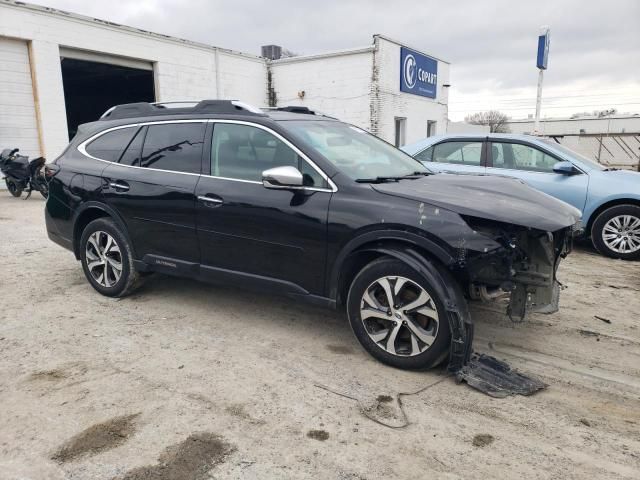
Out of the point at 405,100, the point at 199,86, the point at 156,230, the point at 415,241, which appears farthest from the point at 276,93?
the point at 415,241

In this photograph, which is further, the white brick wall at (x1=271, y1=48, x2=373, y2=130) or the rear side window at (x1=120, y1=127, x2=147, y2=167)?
the white brick wall at (x1=271, y1=48, x2=373, y2=130)

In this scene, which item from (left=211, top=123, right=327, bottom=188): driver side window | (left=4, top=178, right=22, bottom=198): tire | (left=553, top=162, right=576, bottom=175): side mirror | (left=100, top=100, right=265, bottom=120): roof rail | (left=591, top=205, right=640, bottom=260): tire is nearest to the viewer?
(left=211, top=123, right=327, bottom=188): driver side window

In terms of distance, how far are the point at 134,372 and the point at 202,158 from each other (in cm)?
181

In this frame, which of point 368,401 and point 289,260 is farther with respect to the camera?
point 289,260

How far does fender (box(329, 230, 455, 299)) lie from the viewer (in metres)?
3.22

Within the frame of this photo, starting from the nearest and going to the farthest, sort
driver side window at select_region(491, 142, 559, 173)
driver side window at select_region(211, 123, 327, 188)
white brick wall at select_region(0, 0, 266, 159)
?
driver side window at select_region(211, 123, 327, 188) < driver side window at select_region(491, 142, 559, 173) < white brick wall at select_region(0, 0, 266, 159)

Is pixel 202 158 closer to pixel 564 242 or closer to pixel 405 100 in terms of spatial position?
pixel 564 242

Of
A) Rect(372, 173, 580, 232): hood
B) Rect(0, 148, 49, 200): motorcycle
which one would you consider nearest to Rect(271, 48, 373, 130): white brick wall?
Rect(0, 148, 49, 200): motorcycle

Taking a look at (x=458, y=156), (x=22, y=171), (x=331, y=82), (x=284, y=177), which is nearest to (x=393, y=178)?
(x=284, y=177)

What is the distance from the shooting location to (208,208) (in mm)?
4082

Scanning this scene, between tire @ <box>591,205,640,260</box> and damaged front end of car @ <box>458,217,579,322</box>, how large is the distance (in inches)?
140

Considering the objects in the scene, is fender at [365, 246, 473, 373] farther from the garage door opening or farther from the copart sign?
the copart sign

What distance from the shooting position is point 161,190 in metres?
4.36

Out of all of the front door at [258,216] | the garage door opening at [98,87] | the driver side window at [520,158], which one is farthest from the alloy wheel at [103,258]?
the garage door opening at [98,87]
